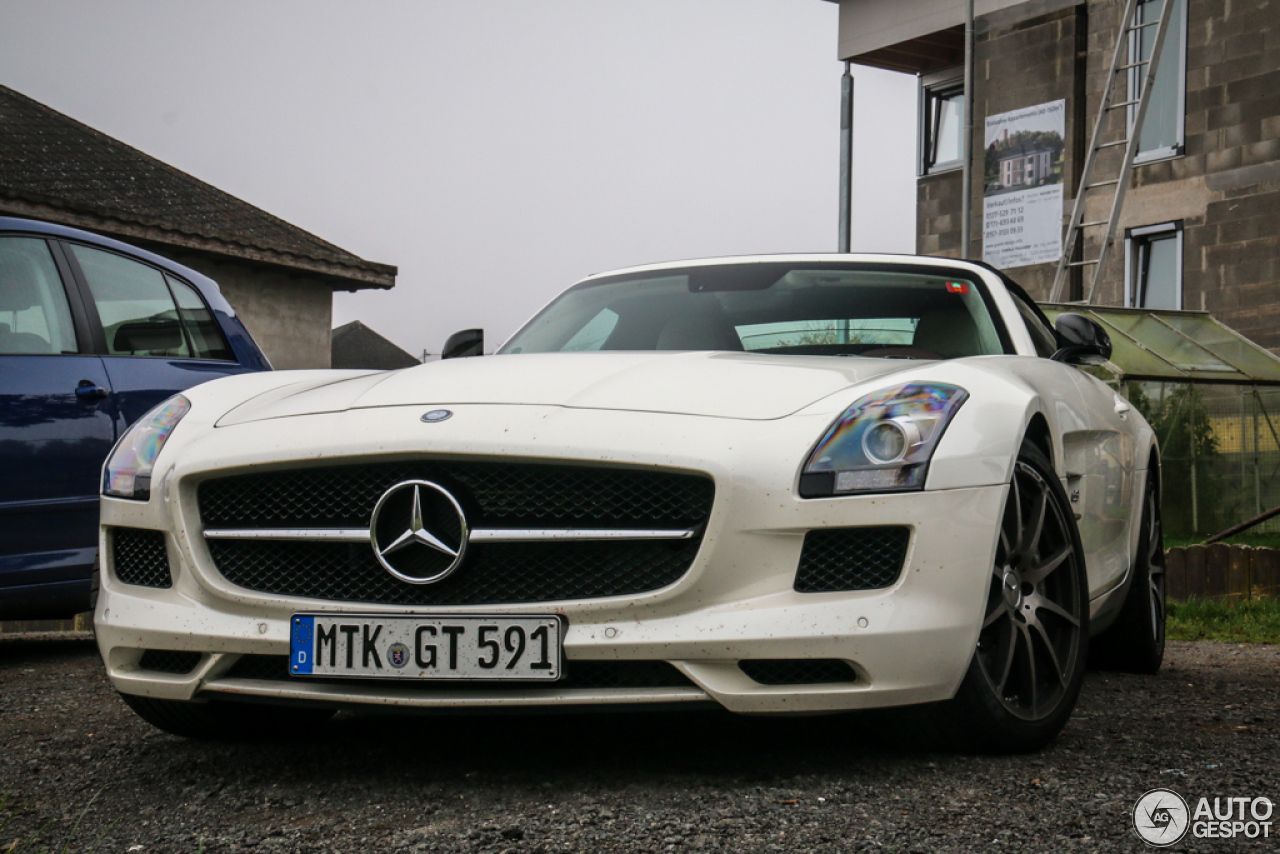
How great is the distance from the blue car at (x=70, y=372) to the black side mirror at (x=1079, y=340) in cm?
316

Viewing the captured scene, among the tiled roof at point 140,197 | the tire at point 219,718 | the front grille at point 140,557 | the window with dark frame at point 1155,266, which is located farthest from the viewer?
the window with dark frame at point 1155,266

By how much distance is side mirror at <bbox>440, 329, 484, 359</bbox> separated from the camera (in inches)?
199

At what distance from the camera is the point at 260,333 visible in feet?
52.7

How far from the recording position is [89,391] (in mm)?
5137

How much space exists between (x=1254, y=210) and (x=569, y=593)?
54.6 ft

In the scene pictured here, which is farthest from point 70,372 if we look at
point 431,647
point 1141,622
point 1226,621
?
point 1226,621

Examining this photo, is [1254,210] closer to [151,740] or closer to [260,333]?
[260,333]

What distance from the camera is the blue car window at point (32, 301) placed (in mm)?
5203

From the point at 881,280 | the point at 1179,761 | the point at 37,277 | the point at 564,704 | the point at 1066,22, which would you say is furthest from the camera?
the point at 1066,22

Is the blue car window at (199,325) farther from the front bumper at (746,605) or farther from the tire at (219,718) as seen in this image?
the front bumper at (746,605)

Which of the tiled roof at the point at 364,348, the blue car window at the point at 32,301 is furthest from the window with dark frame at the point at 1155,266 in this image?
the tiled roof at the point at 364,348

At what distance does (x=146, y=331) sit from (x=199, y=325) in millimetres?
256

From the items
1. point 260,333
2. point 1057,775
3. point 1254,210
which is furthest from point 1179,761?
point 1254,210

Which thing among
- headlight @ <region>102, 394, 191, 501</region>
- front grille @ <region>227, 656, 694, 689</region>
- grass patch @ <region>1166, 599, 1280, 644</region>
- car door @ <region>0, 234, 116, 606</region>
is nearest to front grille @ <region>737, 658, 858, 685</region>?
front grille @ <region>227, 656, 694, 689</region>
